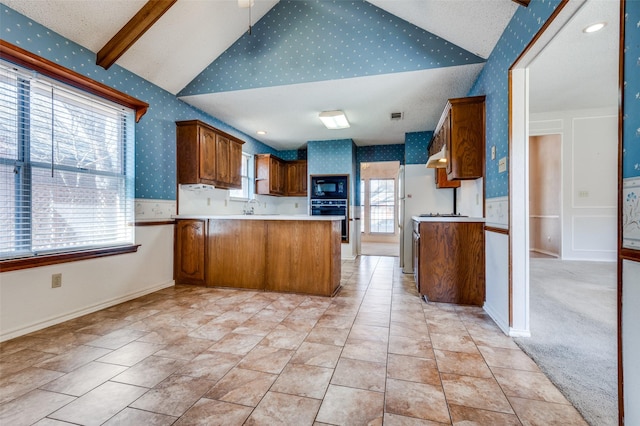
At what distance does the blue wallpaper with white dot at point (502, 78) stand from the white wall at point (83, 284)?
3.80 metres

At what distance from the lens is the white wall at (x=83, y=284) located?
2.21 m

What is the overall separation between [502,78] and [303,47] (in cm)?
216

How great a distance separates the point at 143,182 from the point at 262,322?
7.28 feet

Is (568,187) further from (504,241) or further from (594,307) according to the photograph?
(504,241)

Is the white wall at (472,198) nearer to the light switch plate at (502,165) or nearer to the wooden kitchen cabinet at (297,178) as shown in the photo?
the light switch plate at (502,165)

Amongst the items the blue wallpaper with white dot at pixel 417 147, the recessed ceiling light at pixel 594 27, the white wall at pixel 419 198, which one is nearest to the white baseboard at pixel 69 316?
the white wall at pixel 419 198

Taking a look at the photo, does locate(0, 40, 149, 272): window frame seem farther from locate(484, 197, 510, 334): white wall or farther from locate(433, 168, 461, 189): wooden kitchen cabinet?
locate(433, 168, 461, 189): wooden kitchen cabinet

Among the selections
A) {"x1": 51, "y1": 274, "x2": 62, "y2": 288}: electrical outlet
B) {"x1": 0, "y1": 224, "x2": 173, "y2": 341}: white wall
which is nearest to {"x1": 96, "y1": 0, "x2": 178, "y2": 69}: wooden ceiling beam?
{"x1": 0, "y1": 224, "x2": 173, "y2": 341}: white wall

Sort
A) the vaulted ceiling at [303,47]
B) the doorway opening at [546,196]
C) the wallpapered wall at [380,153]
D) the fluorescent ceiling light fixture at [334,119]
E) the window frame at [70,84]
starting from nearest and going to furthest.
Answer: the window frame at [70,84] → the vaulted ceiling at [303,47] → the fluorescent ceiling light fixture at [334,119] → the doorway opening at [546,196] → the wallpapered wall at [380,153]

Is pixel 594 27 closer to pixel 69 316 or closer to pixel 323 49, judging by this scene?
pixel 323 49

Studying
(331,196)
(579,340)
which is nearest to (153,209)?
(331,196)

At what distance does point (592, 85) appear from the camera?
3.96 meters

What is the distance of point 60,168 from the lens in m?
2.53

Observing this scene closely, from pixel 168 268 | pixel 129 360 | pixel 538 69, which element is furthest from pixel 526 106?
pixel 168 268
